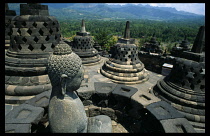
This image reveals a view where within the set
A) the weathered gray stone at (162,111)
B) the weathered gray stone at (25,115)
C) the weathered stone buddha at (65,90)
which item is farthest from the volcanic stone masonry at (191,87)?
the weathered gray stone at (25,115)

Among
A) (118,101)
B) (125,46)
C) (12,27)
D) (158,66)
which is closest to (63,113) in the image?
(118,101)

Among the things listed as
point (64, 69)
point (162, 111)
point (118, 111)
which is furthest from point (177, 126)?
point (64, 69)

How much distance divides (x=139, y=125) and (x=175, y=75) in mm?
2315

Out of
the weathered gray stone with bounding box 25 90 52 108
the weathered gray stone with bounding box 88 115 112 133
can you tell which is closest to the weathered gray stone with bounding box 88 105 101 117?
the weathered gray stone with bounding box 25 90 52 108

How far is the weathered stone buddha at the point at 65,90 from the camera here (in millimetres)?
1885

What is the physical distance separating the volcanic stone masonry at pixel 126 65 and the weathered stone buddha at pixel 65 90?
Result: 17.5 feet

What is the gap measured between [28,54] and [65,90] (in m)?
3.76

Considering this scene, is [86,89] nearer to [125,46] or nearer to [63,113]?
[63,113]

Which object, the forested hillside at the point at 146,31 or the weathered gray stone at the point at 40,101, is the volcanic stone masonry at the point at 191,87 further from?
the forested hillside at the point at 146,31

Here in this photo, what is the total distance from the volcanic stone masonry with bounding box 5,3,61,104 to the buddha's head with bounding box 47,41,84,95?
3.18 m

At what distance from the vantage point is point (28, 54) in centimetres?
484

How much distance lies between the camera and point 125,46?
7605mm

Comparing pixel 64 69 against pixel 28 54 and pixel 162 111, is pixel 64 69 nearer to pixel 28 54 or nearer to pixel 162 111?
pixel 162 111

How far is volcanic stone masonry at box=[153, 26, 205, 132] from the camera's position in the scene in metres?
4.03
